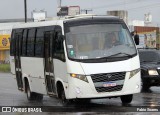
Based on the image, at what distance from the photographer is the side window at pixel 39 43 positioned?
16984 millimetres

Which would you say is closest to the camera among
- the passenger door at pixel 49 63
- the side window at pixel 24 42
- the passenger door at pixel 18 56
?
the passenger door at pixel 49 63

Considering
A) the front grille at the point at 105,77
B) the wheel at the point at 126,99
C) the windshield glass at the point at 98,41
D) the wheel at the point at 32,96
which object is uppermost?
the windshield glass at the point at 98,41

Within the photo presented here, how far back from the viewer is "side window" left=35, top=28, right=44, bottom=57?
16984 millimetres

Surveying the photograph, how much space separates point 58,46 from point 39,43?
6.27 feet

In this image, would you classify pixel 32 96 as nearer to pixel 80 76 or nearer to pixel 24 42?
pixel 24 42

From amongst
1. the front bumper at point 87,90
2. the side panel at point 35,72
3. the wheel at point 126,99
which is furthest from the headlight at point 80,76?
the side panel at point 35,72

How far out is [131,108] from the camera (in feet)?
48.3

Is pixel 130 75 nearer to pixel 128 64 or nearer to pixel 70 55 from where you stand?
pixel 128 64

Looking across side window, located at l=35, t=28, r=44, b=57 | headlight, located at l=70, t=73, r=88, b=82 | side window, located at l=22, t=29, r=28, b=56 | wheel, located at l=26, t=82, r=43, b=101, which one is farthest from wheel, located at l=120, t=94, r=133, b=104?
side window, located at l=22, t=29, r=28, b=56

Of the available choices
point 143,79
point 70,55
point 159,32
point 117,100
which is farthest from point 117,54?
point 159,32

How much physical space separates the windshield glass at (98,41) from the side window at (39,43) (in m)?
2.09

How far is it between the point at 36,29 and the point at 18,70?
285 cm

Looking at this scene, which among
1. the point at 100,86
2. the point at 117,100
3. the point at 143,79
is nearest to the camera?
the point at 100,86

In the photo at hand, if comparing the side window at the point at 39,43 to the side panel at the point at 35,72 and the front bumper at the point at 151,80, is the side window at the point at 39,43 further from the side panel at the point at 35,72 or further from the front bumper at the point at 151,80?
the front bumper at the point at 151,80
